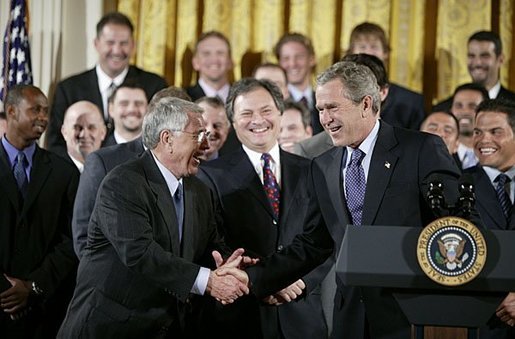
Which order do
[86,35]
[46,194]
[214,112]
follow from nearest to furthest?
[46,194], [214,112], [86,35]

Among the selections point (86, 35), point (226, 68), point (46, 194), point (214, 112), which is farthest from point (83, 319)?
point (86, 35)

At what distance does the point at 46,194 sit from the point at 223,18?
2.79 m

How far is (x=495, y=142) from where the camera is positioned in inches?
206

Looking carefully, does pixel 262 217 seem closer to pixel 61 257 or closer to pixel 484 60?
pixel 61 257

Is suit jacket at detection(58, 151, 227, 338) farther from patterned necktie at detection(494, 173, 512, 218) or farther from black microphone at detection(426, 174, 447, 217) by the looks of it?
patterned necktie at detection(494, 173, 512, 218)

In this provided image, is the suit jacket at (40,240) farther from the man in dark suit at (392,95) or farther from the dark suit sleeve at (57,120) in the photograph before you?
the man in dark suit at (392,95)

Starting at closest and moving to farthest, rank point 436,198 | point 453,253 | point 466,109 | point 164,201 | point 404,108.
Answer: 1. point 453,253
2. point 436,198
3. point 164,201
4. point 466,109
5. point 404,108

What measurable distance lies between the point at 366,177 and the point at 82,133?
8.06 feet

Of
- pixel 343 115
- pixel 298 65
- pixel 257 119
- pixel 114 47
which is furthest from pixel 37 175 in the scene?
pixel 298 65

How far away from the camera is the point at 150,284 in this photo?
4.22m

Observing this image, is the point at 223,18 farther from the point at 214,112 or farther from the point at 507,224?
the point at 507,224

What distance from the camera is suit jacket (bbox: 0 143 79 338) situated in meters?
5.18

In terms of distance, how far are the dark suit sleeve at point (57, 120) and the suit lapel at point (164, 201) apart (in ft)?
7.13

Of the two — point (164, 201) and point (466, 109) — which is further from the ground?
point (466, 109)
